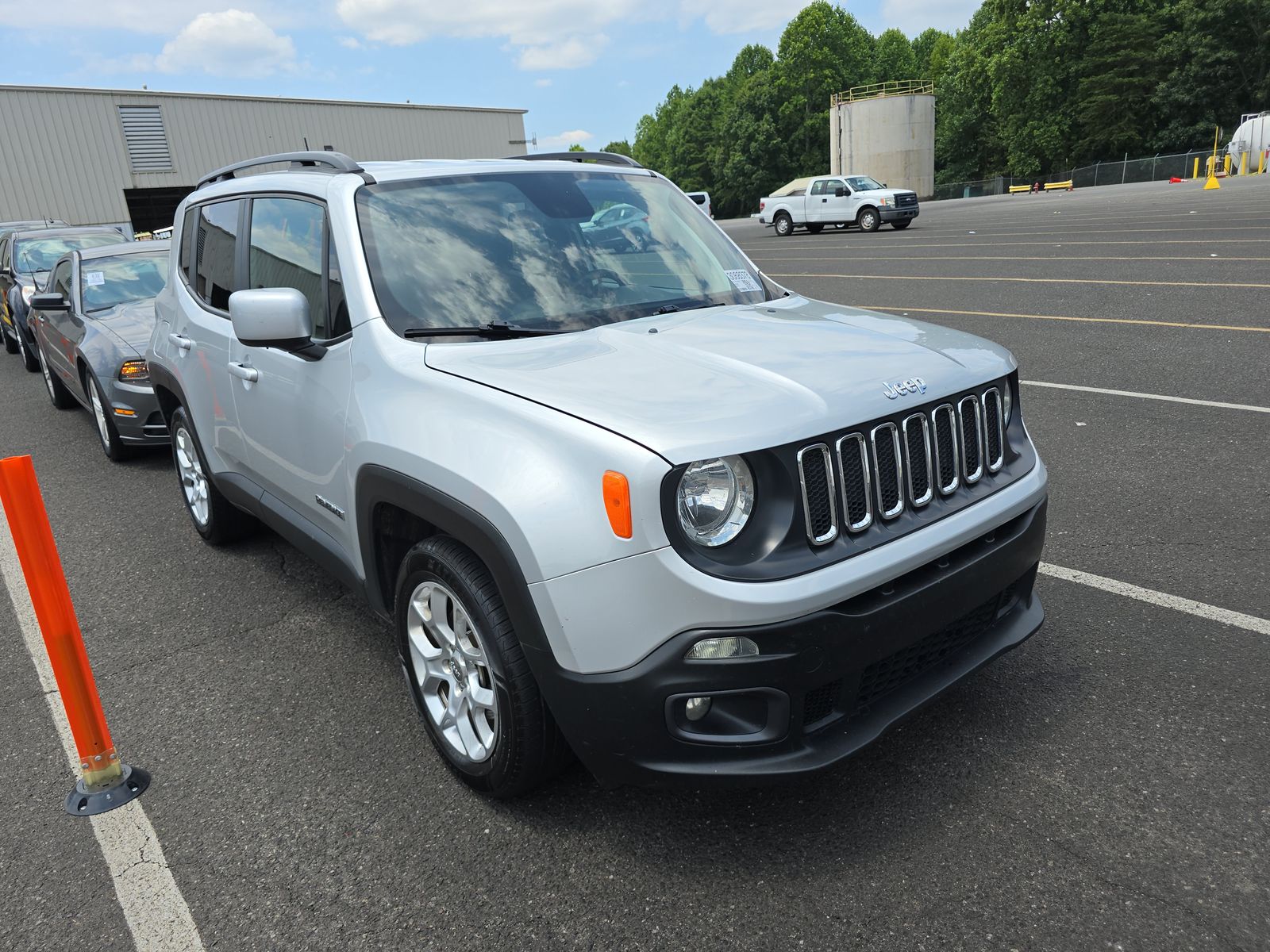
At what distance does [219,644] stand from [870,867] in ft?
9.62

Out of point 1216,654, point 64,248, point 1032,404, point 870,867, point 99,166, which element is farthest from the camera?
point 99,166

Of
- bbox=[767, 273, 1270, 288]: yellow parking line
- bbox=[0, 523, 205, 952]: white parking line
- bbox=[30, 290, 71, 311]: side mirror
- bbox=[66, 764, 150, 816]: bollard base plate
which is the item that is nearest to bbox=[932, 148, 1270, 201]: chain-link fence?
bbox=[767, 273, 1270, 288]: yellow parking line

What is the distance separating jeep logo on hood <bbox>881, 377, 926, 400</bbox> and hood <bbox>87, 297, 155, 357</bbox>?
19.2 ft

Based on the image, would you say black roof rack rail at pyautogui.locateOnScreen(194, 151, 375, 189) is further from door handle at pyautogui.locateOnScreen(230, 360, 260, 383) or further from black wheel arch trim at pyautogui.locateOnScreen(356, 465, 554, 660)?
black wheel arch trim at pyautogui.locateOnScreen(356, 465, 554, 660)

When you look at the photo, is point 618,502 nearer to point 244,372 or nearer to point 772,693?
point 772,693

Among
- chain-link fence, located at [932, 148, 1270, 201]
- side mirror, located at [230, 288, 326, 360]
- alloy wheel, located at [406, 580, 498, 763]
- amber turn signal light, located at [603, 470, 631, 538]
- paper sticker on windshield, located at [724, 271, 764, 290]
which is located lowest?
chain-link fence, located at [932, 148, 1270, 201]

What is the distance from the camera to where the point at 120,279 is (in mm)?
8109

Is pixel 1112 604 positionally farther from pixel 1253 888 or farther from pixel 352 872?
pixel 352 872

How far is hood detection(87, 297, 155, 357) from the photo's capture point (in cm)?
688

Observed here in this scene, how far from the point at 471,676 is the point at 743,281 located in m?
1.93

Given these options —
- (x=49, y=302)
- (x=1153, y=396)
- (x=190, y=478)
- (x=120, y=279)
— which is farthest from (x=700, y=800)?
(x=120, y=279)

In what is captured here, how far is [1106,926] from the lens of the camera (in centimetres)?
225

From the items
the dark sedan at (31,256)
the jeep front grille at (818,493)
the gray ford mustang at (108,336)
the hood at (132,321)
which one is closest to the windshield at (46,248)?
the dark sedan at (31,256)

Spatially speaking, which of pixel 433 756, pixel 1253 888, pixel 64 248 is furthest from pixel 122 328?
pixel 1253 888
